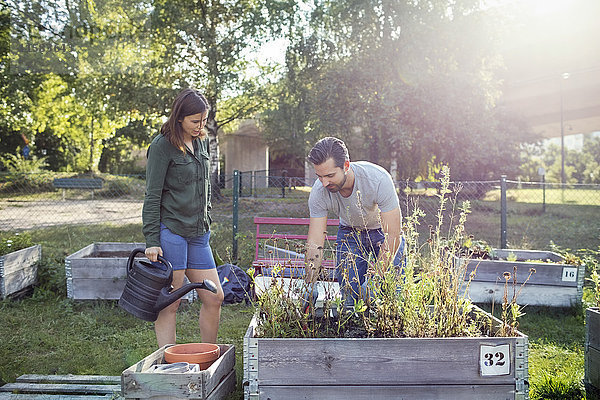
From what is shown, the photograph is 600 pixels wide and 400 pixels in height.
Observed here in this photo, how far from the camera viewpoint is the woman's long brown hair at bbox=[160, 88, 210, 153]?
2814 millimetres

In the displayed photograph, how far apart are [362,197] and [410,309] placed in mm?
902

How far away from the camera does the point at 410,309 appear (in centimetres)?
243

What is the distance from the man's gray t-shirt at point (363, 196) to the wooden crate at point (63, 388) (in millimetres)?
1567

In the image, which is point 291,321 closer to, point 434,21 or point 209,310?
point 209,310

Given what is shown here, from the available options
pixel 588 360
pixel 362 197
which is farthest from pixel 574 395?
pixel 362 197

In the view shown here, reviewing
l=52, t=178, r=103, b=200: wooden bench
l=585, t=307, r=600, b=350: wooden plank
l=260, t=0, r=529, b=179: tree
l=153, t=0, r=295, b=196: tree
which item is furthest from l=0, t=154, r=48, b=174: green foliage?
l=585, t=307, r=600, b=350: wooden plank

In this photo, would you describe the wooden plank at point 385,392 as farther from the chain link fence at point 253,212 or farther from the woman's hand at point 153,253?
the chain link fence at point 253,212

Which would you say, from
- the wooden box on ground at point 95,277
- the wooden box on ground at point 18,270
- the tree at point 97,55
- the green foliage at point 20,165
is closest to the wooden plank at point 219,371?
the wooden box on ground at point 95,277

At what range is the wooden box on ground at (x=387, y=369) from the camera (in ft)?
7.30

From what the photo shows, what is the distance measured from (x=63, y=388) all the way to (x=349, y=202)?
1.99 m

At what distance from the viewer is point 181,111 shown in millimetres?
2836

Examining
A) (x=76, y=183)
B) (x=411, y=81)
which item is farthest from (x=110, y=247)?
(x=411, y=81)

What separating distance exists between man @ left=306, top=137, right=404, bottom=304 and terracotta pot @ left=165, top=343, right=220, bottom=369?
620mm

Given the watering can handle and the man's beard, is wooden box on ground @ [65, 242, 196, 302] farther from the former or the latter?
the man's beard
